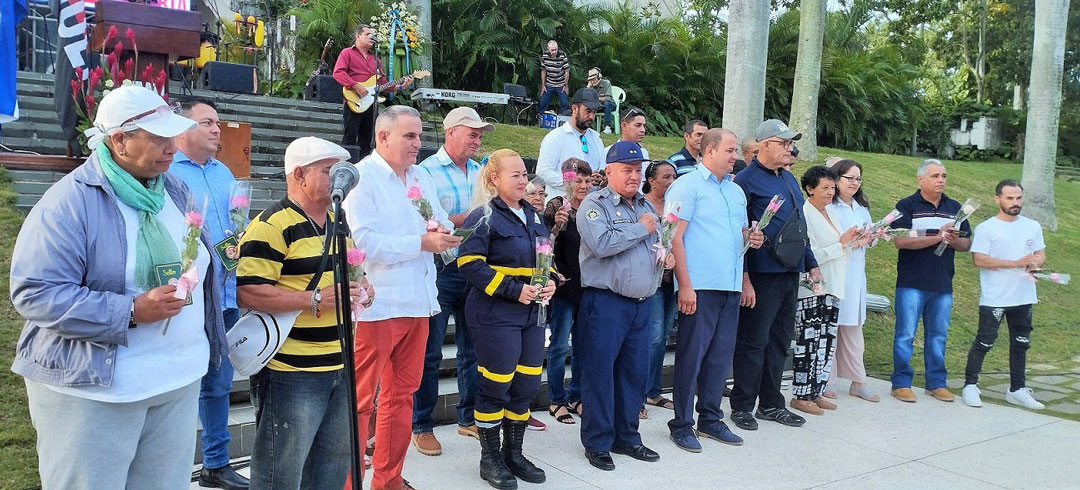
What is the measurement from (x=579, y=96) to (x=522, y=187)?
2.24 m

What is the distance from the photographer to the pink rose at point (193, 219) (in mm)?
2916

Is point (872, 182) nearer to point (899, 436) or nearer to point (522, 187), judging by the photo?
point (899, 436)

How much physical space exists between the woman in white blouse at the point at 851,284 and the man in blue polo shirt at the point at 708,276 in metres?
1.52

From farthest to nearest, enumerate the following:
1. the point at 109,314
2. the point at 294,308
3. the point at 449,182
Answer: the point at 449,182, the point at 294,308, the point at 109,314

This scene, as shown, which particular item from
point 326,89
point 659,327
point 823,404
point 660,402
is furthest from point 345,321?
point 326,89

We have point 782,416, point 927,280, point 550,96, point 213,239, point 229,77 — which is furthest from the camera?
point 550,96

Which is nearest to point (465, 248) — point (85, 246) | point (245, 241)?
point (245, 241)

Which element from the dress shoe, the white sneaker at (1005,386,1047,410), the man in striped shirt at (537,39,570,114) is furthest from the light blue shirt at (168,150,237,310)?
the man in striped shirt at (537,39,570,114)

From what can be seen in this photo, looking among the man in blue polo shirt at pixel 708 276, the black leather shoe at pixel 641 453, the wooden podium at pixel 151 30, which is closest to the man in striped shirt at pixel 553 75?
the wooden podium at pixel 151 30

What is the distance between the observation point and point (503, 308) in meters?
4.71

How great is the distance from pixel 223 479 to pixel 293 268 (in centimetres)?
159

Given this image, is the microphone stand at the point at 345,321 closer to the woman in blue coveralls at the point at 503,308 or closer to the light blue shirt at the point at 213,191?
the light blue shirt at the point at 213,191

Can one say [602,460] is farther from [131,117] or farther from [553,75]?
[553,75]

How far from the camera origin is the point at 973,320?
10.1m
